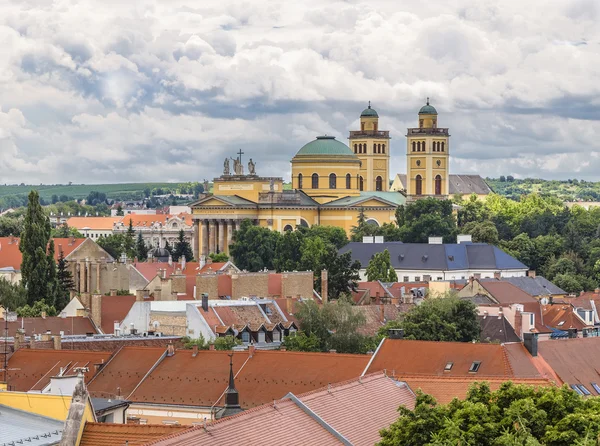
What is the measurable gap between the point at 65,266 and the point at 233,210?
6379 centimetres

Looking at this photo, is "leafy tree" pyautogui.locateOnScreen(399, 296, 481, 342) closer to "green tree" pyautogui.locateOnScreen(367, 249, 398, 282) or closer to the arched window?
"green tree" pyautogui.locateOnScreen(367, 249, 398, 282)

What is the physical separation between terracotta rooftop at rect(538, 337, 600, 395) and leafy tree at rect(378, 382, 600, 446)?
2441 centimetres

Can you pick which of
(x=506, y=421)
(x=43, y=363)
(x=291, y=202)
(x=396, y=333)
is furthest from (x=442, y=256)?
(x=506, y=421)

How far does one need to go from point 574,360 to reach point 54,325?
30.8 m

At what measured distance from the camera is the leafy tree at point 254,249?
514 ft

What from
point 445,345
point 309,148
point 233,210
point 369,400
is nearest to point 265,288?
point 445,345

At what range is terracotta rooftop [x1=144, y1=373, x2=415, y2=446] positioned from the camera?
32906mm

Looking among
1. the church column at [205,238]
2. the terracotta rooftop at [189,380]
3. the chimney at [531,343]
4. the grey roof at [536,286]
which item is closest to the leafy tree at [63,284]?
the grey roof at [536,286]

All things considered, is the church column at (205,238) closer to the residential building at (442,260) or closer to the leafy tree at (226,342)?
the residential building at (442,260)

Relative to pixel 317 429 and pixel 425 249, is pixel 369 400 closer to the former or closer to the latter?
pixel 317 429

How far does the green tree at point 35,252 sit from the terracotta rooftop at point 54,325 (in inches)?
686

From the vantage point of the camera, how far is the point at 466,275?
150 m

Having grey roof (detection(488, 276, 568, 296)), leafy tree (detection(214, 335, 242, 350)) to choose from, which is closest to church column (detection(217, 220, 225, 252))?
grey roof (detection(488, 276, 568, 296))

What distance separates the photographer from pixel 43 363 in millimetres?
62250
